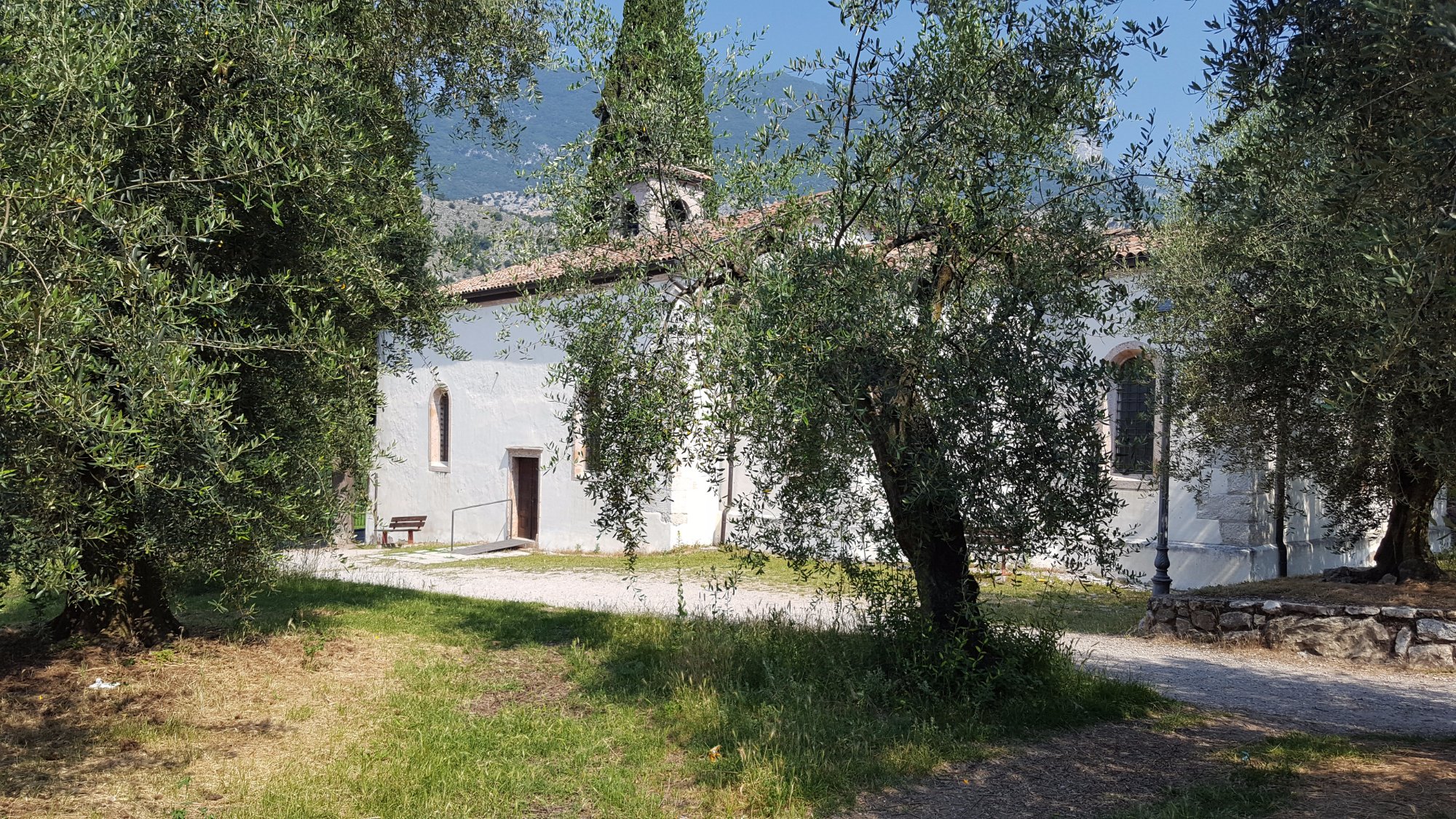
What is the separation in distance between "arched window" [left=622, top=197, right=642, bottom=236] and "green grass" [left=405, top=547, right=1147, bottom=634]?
3.10 m

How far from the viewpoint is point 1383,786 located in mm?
6387

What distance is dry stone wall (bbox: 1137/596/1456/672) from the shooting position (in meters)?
11.5

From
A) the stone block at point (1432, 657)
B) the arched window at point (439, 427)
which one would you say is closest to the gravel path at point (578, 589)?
the stone block at point (1432, 657)

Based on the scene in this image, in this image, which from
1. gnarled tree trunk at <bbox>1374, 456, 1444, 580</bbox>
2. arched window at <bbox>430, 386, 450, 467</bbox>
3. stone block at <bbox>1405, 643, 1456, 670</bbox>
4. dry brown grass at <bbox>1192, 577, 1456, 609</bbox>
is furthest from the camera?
arched window at <bbox>430, 386, 450, 467</bbox>

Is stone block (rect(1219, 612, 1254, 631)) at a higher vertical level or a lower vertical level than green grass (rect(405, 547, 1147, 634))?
higher

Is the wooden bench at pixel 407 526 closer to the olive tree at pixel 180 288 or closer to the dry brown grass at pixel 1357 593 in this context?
the olive tree at pixel 180 288

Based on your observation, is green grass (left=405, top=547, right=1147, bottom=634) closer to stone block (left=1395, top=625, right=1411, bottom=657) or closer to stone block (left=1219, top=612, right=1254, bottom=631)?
stone block (left=1219, top=612, right=1254, bottom=631)

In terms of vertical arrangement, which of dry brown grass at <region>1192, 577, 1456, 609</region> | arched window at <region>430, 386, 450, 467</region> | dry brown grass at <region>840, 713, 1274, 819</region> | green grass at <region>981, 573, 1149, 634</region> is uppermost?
arched window at <region>430, 386, 450, 467</region>

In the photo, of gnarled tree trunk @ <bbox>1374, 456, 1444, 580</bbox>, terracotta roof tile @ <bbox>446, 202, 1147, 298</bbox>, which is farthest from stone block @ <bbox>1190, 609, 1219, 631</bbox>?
terracotta roof tile @ <bbox>446, 202, 1147, 298</bbox>

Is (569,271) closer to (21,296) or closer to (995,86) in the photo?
(995,86)

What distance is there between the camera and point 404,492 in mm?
30203

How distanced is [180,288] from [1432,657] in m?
12.9


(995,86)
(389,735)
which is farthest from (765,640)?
(995,86)

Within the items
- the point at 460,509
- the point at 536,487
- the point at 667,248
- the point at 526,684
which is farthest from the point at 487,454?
the point at 667,248
